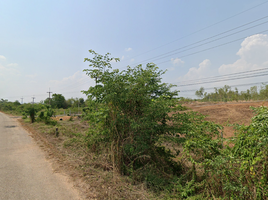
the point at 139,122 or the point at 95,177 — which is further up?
the point at 139,122

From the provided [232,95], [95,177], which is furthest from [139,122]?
[232,95]

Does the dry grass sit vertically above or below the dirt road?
above

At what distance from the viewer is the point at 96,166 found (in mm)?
5336

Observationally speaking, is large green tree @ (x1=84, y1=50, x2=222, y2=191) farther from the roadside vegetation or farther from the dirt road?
the dirt road

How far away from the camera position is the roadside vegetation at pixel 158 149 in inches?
113

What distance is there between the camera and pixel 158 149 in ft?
16.5

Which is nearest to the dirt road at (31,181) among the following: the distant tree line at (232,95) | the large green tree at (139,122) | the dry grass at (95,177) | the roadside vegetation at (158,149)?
the dry grass at (95,177)

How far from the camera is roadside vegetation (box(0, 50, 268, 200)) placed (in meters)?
2.88

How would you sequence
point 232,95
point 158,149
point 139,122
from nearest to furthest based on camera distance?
1. point 139,122
2. point 158,149
3. point 232,95

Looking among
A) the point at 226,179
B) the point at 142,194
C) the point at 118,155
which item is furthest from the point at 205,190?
the point at 118,155

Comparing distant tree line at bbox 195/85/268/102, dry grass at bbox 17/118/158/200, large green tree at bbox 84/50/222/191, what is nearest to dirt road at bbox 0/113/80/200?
dry grass at bbox 17/118/158/200

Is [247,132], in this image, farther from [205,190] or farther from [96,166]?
[96,166]

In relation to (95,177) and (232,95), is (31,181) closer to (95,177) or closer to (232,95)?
(95,177)

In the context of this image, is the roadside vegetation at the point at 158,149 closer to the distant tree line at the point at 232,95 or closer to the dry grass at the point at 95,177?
the dry grass at the point at 95,177
